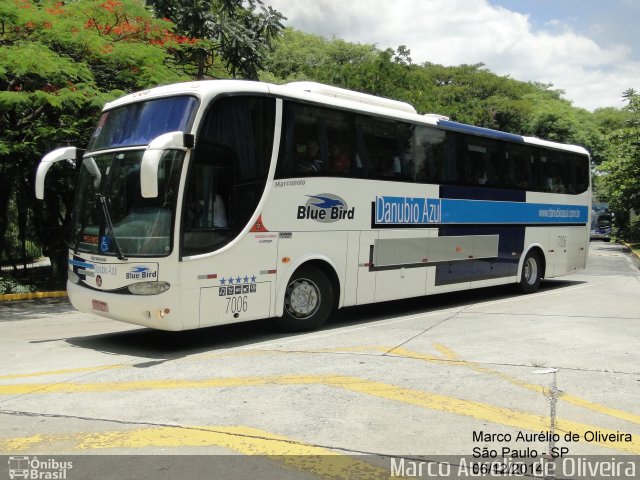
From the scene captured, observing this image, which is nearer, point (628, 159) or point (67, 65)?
point (67, 65)

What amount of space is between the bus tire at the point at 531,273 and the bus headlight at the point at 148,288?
9.33 meters

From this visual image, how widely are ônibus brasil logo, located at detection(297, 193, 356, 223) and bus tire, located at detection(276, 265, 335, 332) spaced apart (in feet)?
2.46

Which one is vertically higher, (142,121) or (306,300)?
(142,121)

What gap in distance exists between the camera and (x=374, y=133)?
1059cm

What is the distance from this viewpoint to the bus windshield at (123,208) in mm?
7840

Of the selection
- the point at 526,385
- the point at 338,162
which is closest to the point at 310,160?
the point at 338,162

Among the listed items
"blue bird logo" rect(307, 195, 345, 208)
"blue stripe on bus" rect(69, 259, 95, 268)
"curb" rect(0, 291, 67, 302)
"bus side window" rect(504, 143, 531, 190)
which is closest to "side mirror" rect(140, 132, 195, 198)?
"blue stripe on bus" rect(69, 259, 95, 268)

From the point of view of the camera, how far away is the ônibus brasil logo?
9406mm

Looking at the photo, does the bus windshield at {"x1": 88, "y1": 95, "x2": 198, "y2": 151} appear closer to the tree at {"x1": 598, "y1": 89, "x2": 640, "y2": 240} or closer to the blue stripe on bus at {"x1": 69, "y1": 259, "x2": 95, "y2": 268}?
the blue stripe on bus at {"x1": 69, "y1": 259, "x2": 95, "y2": 268}

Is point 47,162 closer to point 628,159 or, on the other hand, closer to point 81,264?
point 81,264

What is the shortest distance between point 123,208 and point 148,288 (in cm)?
109

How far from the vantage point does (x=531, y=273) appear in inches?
597

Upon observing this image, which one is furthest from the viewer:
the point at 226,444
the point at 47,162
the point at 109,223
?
the point at 47,162

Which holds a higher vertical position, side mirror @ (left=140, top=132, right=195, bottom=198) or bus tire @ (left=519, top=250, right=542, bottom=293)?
side mirror @ (left=140, top=132, right=195, bottom=198)
